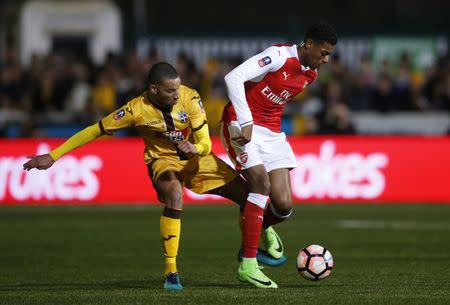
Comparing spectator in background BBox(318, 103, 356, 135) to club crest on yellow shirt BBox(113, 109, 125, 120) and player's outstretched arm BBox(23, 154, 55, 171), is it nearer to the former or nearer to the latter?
club crest on yellow shirt BBox(113, 109, 125, 120)

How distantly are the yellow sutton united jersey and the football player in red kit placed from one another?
361 mm

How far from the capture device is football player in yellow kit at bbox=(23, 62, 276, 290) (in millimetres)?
10062

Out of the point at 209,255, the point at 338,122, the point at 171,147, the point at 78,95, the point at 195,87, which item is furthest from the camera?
the point at 78,95

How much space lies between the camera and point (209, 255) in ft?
44.3

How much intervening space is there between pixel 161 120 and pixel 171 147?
1.17ft

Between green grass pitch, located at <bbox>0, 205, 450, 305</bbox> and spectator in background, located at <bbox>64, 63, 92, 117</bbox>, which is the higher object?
spectator in background, located at <bbox>64, 63, 92, 117</bbox>

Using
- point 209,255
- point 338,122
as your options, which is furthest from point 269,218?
point 338,122

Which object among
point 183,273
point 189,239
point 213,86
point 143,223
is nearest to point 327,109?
point 213,86

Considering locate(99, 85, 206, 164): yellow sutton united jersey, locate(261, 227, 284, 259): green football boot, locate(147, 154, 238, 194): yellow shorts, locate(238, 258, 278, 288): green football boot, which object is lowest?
locate(238, 258, 278, 288): green football boot

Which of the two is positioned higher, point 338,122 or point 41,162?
point 338,122

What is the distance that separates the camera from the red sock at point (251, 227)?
33.2 ft

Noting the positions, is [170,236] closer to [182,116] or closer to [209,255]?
[182,116]

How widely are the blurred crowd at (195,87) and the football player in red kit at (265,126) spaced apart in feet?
36.6

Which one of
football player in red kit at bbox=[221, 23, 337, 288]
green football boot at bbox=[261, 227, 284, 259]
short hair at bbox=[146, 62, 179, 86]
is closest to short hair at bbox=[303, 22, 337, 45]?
football player in red kit at bbox=[221, 23, 337, 288]
